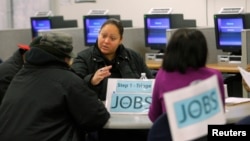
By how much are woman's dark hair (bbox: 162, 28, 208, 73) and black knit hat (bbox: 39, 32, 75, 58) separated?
2.02 feet

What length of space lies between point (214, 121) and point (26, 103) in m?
1.17

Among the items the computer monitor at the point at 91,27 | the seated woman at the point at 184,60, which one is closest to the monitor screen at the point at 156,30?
the computer monitor at the point at 91,27

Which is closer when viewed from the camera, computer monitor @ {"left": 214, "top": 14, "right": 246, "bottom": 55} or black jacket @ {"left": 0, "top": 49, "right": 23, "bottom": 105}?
black jacket @ {"left": 0, "top": 49, "right": 23, "bottom": 105}

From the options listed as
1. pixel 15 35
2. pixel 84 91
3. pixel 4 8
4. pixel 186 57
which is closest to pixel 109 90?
pixel 84 91

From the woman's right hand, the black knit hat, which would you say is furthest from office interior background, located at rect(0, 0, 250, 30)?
the black knit hat

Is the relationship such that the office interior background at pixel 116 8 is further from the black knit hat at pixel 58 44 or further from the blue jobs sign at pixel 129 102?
the black knit hat at pixel 58 44

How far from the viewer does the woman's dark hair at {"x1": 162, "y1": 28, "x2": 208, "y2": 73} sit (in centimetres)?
232

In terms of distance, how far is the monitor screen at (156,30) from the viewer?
6.25m

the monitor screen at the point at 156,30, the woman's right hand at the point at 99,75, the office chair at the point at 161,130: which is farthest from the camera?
the monitor screen at the point at 156,30

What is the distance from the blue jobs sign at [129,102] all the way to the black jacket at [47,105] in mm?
278

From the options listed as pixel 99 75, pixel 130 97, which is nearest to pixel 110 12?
pixel 99 75

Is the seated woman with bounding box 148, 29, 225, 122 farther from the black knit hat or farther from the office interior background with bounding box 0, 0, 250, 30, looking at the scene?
the office interior background with bounding box 0, 0, 250, 30

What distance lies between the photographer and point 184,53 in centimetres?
232

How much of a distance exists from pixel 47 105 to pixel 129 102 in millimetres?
581
